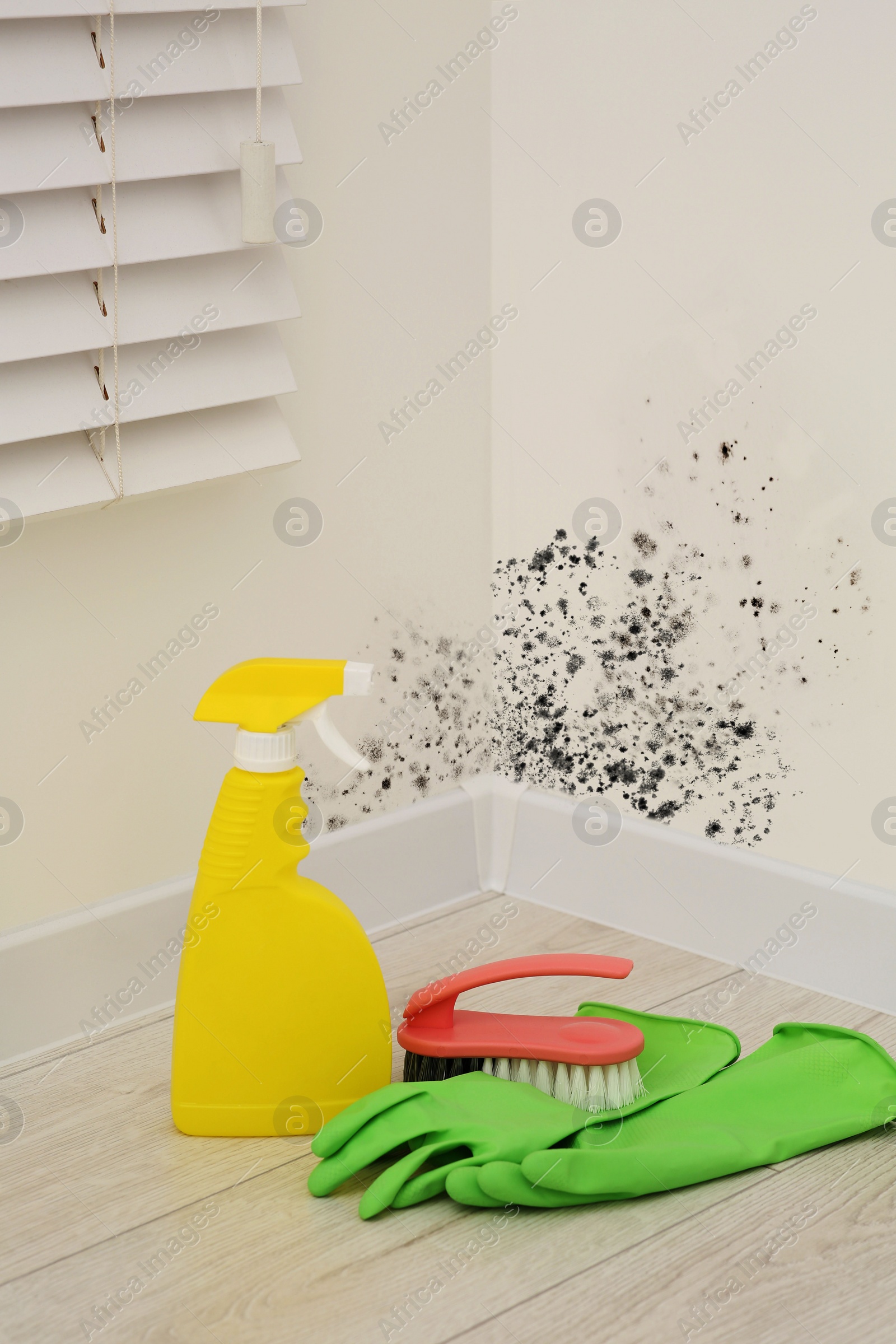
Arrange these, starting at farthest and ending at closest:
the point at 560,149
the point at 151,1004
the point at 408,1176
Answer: the point at 560,149 < the point at 151,1004 < the point at 408,1176

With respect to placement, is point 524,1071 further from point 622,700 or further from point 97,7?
point 97,7

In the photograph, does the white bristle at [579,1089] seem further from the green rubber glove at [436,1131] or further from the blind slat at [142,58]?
the blind slat at [142,58]

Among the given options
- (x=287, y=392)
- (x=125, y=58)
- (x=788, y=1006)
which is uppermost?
(x=125, y=58)

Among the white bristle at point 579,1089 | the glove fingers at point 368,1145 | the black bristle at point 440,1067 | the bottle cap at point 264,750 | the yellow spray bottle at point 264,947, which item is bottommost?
the white bristle at point 579,1089

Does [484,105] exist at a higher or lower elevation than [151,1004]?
higher

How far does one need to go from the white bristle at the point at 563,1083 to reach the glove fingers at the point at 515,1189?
0.08 m

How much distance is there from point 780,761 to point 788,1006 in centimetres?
18

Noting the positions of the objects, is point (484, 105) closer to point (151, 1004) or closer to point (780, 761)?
point (780, 761)

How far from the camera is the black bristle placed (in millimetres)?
806

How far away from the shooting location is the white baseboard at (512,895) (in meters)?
0.90

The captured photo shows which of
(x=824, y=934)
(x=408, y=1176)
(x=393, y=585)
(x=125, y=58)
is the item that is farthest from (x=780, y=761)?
(x=125, y=58)

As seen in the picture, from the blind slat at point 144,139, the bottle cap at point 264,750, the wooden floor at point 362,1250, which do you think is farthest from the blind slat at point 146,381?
the wooden floor at point 362,1250

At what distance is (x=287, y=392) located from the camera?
920 millimetres

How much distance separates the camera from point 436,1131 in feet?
2.36
